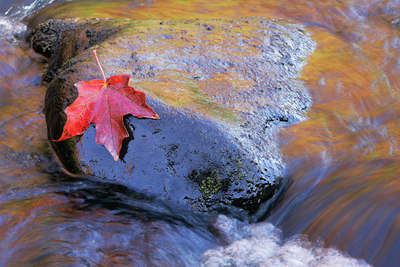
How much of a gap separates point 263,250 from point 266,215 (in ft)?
1.06

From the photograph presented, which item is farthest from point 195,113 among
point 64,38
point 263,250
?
point 64,38

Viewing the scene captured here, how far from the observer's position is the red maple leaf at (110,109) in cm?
253

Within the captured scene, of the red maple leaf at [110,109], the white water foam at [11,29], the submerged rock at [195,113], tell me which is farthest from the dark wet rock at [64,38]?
the red maple leaf at [110,109]

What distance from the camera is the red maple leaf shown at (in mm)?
2533

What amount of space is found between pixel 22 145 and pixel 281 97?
2.37m

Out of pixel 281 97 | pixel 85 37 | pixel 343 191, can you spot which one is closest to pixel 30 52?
pixel 85 37

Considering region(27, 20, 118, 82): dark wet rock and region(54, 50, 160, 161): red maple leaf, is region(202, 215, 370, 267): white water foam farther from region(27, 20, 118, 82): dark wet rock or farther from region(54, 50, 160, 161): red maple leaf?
region(27, 20, 118, 82): dark wet rock

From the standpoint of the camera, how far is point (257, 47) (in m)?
3.86

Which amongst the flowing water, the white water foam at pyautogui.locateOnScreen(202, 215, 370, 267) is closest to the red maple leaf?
the flowing water

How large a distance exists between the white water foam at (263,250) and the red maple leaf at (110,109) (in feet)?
2.98

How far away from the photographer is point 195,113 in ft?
8.76

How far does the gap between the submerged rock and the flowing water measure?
0.14 metres

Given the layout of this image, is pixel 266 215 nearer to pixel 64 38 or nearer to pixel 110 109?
pixel 110 109

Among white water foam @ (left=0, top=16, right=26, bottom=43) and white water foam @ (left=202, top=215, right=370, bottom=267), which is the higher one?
white water foam @ (left=0, top=16, right=26, bottom=43)
